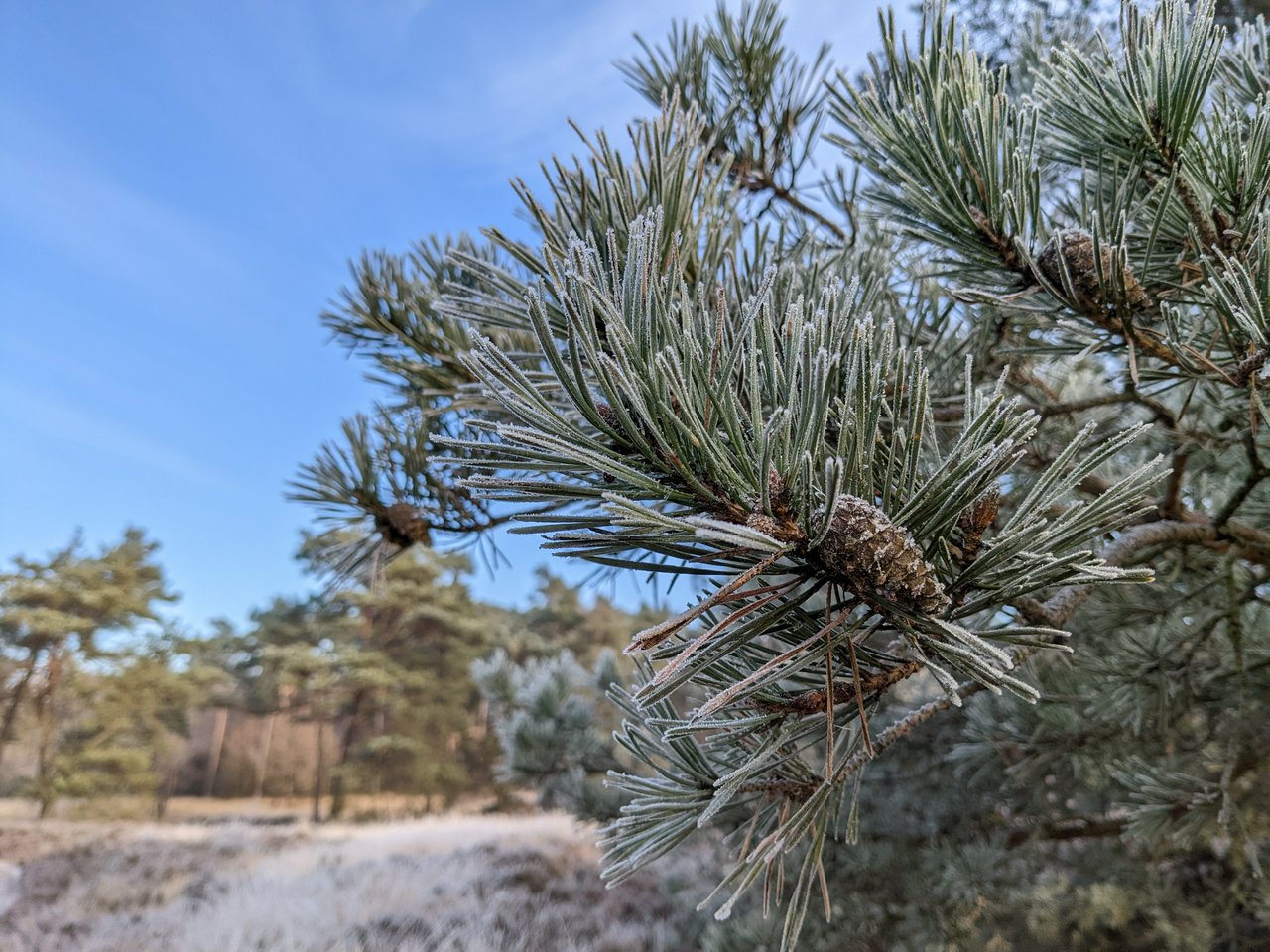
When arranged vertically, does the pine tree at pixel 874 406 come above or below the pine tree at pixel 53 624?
below

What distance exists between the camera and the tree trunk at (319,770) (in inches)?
299

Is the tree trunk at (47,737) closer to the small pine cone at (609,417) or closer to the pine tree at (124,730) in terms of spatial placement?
the pine tree at (124,730)

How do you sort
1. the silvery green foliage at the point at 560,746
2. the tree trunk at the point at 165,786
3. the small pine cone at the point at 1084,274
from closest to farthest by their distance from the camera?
the small pine cone at the point at 1084,274 < the silvery green foliage at the point at 560,746 < the tree trunk at the point at 165,786

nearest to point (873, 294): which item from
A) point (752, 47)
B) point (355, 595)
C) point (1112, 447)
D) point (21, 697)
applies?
point (1112, 447)

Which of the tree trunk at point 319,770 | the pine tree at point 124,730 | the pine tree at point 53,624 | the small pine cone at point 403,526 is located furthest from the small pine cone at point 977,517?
the tree trunk at point 319,770

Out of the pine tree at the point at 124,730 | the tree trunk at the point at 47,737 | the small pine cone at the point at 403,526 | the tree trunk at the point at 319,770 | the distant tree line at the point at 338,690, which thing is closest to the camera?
the small pine cone at the point at 403,526

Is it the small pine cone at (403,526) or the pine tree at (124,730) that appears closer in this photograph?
the small pine cone at (403,526)

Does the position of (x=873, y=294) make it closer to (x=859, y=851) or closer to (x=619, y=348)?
(x=619, y=348)

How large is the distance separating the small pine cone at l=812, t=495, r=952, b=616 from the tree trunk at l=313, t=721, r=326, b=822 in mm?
8355

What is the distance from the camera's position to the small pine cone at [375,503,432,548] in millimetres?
753

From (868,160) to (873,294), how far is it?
0.41 ft

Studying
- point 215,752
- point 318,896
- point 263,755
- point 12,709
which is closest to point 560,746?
point 318,896

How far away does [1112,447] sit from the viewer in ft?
0.95

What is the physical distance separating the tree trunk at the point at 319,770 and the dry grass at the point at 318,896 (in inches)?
125
